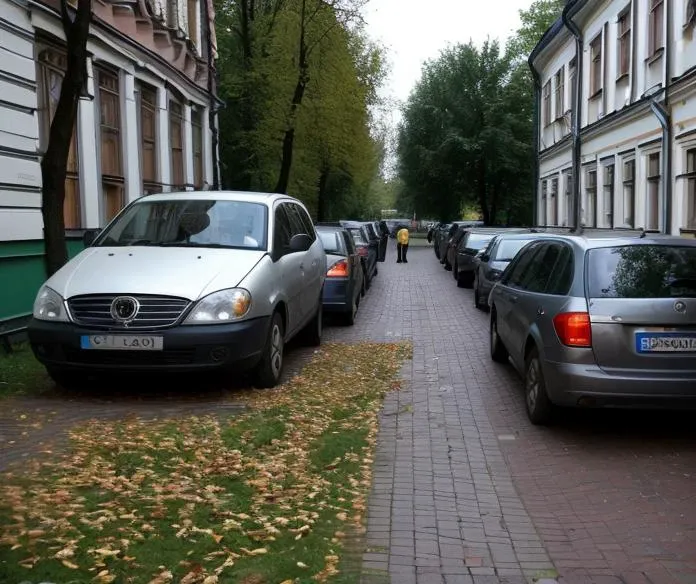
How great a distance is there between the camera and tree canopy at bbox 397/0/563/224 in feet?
150

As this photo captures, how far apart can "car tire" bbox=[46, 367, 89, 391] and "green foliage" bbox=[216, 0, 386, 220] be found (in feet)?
60.4

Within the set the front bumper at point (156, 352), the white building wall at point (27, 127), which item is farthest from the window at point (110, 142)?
the front bumper at point (156, 352)

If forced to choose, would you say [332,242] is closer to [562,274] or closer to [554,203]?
[562,274]

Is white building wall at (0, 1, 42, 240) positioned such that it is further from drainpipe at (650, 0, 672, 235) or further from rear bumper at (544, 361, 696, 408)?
drainpipe at (650, 0, 672, 235)

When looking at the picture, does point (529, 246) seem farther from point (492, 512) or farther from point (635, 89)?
point (635, 89)

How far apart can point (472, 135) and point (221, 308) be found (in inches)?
1655

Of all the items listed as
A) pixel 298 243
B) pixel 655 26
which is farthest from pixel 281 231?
pixel 655 26

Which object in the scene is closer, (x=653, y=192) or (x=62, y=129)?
(x=62, y=129)

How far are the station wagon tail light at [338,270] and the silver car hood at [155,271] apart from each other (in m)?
4.74

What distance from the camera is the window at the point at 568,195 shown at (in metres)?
26.6

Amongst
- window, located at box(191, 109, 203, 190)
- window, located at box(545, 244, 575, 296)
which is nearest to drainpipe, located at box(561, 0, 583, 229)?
window, located at box(191, 109, 203, 190)

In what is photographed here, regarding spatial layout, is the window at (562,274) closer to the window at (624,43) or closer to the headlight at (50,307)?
the headlight at (50,307)

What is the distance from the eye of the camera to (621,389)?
5.84 m

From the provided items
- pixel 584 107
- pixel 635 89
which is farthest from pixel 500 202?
pixel 635 89
